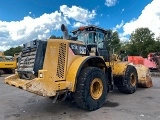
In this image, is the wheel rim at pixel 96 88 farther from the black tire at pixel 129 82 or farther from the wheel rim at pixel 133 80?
the wheel rim at pixel 133 80

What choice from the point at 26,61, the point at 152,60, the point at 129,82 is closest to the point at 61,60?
the point at 26,61

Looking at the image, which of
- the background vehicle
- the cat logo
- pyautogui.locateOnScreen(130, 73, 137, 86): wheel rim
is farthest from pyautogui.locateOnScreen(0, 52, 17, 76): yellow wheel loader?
the cat logo

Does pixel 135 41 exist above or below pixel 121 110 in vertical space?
above

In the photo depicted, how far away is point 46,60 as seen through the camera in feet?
18.2

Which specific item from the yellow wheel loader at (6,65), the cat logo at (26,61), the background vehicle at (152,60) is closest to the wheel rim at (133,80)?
the cat logo at (26,61)

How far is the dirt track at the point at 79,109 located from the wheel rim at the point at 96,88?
0.40 m

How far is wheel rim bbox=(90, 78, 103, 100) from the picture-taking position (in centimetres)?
631

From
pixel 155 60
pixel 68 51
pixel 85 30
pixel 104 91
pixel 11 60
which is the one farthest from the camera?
pixel 11 60

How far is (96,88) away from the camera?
21.6 feet

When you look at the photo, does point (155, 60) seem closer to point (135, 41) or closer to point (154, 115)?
point (154, 115)

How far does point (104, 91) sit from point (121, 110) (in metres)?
0.76

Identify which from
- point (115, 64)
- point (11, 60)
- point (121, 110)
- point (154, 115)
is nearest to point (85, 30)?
point (115, 64)

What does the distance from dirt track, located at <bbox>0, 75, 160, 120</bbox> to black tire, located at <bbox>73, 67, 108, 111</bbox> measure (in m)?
0.21

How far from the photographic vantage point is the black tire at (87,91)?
583 centimetres
